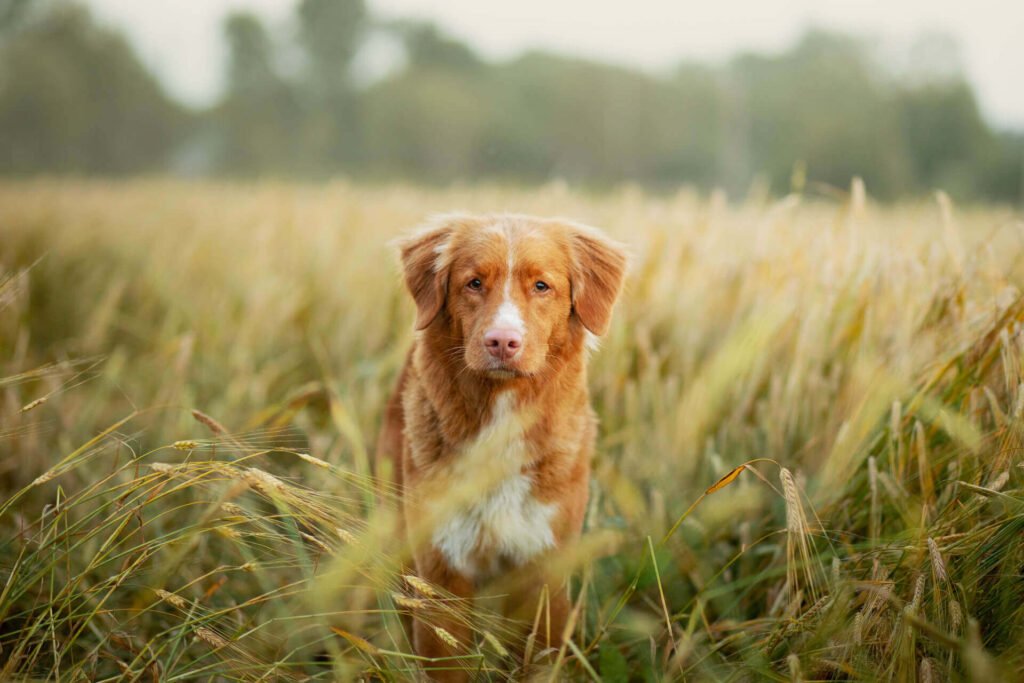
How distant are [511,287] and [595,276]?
0.43m

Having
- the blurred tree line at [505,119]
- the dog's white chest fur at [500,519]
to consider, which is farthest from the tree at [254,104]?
the dog's white chest fur at [500,519]

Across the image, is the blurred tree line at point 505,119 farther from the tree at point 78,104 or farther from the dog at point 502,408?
the dog at point 502,408

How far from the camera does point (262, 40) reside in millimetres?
14430

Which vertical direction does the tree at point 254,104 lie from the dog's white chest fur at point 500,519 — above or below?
above

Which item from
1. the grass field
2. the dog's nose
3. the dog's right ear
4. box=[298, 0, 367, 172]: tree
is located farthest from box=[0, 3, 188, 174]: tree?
the dog's nose

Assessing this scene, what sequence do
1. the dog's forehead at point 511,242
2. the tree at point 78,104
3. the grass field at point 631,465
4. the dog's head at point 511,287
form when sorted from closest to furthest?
the grass field at point 631,465, the dog's head at point 511,287, the dog's forehead at point 511,242, the tree at point 78,104

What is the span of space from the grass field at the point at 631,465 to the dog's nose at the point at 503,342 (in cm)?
63

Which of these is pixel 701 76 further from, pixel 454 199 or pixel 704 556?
pixel 704 556

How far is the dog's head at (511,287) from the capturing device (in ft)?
7.57

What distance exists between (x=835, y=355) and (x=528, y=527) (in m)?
1.76

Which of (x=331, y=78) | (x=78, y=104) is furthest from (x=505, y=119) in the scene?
(x=78, y=104)

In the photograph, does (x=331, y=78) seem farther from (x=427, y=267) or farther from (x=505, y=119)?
(x=427, y=267)

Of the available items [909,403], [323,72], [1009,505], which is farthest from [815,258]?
[323,72]

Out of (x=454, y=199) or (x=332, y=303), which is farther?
(x=454, y=199)
